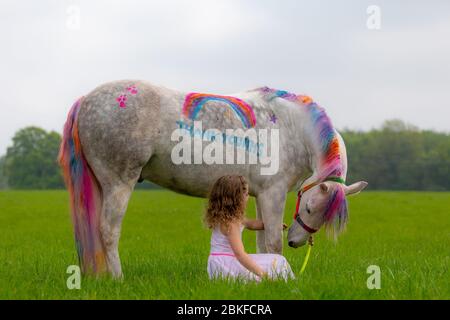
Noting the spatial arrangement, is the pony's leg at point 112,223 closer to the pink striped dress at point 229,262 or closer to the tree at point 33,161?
the pink striped dress at point 229,262

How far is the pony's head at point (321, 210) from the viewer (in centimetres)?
611

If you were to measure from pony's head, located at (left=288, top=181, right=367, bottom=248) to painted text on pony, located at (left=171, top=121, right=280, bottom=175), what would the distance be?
509 millimetres

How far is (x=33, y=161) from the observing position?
68.2m

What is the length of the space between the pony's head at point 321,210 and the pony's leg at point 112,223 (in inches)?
75.3

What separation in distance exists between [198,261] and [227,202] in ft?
9.00

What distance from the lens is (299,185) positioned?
272 inches

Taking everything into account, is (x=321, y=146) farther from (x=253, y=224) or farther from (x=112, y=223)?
(x=112, y=223)

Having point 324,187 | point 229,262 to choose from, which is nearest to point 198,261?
point 229,262

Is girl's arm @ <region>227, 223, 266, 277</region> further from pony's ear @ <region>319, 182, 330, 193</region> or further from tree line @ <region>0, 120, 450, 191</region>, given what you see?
tree line @ <region>0, 120, 450, 191</region>

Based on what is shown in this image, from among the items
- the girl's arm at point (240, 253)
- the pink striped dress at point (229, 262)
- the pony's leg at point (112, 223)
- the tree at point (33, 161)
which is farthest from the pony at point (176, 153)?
the tree at point (33, 161)

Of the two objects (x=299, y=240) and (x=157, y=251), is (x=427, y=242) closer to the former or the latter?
(x=157, y=251)

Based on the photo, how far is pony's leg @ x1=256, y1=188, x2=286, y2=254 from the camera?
246 inches
